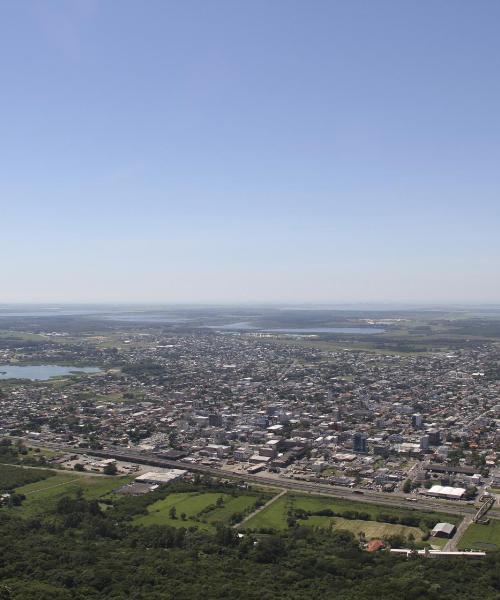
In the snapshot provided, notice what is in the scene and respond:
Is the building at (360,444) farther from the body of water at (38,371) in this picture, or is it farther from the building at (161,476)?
the body of water at (38,371)

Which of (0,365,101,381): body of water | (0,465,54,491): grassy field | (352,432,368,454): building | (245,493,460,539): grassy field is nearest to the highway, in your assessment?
(245,493,460,539): grassy field

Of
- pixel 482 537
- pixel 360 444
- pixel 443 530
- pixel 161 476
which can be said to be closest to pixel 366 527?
pixel 443 530

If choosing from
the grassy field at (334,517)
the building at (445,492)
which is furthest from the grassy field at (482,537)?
the building at (445,492)

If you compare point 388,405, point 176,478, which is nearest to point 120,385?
point 388,405

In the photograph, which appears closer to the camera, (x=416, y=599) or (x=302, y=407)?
(x=416, y=599)

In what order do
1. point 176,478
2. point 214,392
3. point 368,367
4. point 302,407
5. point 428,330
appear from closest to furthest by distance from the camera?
point 176,478 < point 302,407 < point 214,392 < point 368,367 < point 428,330

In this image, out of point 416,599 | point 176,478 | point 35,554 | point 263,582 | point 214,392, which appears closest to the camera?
point 416,599

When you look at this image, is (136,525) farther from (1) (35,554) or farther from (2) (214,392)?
(2) (214,392)

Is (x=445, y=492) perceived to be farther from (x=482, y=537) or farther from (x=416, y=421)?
(x=416, y=421)
